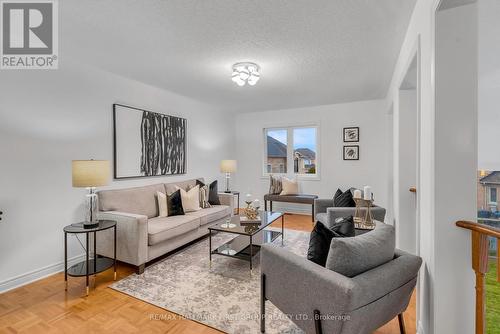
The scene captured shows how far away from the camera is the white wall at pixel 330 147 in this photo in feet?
15.9

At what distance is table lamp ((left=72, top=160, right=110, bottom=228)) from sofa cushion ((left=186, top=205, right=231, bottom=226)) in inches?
51.7

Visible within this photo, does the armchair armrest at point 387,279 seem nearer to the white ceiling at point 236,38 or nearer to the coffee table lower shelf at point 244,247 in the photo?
the coffee table lower shelf at point 244,247

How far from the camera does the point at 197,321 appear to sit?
72.5 inches

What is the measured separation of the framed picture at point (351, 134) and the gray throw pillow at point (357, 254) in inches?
155

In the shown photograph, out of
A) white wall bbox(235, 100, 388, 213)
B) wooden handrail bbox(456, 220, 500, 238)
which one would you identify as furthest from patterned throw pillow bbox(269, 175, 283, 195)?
wooden handrail bbox(456, 220, 500, 238)

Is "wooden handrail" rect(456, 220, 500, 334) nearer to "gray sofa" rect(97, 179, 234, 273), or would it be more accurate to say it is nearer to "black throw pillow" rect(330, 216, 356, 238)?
"black throw pillow" rect(330, 216, 356, 238)

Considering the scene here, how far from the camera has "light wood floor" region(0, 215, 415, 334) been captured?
1774 mm

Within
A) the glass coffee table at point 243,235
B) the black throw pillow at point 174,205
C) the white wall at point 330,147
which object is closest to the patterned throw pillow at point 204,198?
the black throw pillow at point 174,205

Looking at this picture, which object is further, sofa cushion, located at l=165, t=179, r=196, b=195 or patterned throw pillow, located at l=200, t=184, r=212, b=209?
patterned throw pillow, located at l=200, t=184, r=212, b=209

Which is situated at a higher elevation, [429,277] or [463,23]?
[463,23]

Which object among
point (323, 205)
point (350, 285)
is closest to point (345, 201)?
point (323, 205)

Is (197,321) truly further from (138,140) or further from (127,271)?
(138,140)

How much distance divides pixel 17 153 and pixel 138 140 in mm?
1368

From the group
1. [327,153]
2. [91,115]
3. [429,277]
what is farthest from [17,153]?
[327,153]
